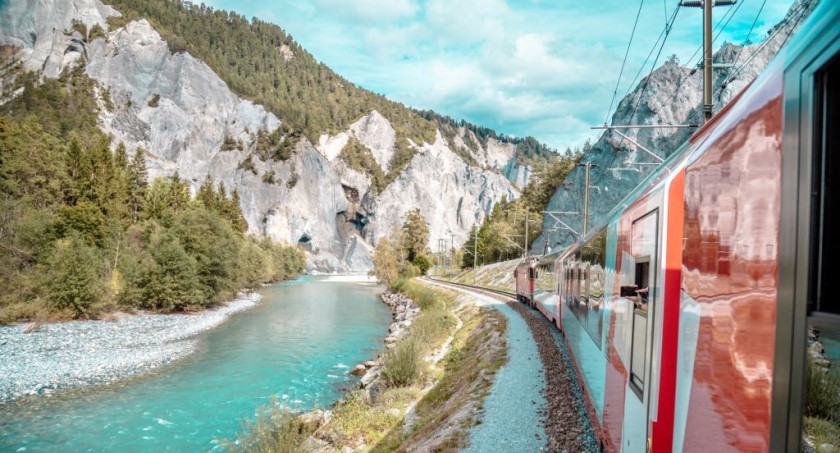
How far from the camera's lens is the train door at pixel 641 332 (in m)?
3.93

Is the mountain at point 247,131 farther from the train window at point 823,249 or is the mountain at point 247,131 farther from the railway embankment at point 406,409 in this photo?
the train window at point 823,249

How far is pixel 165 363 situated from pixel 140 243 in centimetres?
2893

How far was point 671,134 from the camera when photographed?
43.4 meters

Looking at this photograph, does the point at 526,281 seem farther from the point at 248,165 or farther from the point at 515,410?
the point at 248,165

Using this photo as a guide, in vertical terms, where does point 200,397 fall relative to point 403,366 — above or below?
below

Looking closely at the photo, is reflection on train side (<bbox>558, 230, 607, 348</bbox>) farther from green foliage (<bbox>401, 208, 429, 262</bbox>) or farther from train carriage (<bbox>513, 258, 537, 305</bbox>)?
green foliage (<bbox>401, 208, 429, 262</bbox>)

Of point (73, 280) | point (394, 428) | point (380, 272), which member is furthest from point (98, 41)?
point (394, 428)

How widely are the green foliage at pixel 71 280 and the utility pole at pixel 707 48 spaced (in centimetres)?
3464

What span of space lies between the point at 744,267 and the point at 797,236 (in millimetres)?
510

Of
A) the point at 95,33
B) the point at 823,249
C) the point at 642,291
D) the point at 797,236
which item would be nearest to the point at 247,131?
the point at 95,33

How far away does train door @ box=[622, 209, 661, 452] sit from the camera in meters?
3.93

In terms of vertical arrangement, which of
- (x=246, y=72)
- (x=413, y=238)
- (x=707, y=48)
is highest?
(x=246, y=72)

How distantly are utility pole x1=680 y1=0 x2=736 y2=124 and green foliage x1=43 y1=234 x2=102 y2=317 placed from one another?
34.6 meters

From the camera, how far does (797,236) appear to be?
1.96m
